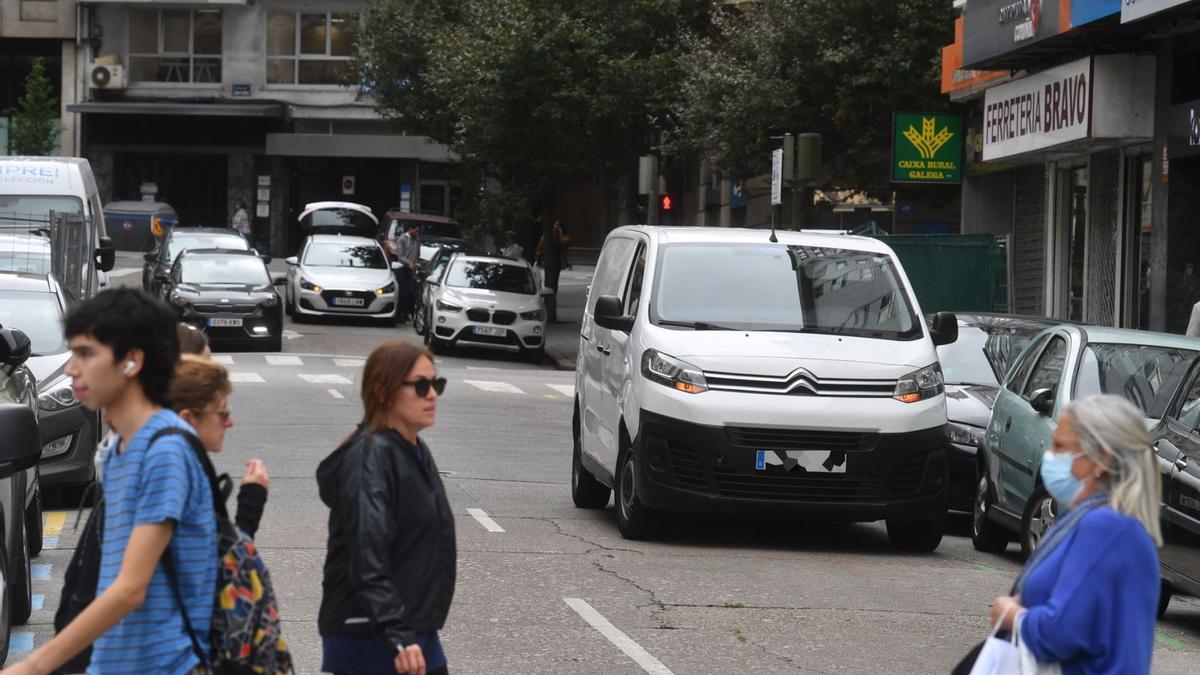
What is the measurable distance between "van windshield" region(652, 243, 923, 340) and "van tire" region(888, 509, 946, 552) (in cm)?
116

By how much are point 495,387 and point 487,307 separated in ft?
20.2

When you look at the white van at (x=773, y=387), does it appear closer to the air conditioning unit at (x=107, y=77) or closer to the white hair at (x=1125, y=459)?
the white hair at (x=1125, y=459)

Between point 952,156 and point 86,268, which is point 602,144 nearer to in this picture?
point 952,156

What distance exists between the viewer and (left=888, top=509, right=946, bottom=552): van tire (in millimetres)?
12219

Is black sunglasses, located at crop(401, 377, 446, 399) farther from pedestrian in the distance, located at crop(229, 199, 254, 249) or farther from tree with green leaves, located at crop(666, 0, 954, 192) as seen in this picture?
pedestrian in the distance, located at crop(229, 199, 254, 249)

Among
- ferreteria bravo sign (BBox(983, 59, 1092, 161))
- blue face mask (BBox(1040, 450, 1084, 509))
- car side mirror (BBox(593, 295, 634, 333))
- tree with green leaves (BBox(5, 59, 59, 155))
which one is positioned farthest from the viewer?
tree with green leaves (BBox(5, 59, 59, 155))

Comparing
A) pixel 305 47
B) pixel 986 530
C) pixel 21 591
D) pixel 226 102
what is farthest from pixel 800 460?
pixel 305 47

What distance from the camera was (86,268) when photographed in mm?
22922

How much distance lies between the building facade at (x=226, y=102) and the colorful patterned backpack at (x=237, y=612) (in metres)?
55.8

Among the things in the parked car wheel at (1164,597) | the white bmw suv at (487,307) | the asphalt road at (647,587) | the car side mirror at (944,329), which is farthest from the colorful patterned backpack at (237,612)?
the white bmw suv at (487,307)

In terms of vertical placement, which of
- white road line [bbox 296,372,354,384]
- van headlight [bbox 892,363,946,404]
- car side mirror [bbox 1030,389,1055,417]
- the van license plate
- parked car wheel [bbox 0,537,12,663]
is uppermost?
van headlight [bbox 892,363,946,404]

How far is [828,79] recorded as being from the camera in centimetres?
3052

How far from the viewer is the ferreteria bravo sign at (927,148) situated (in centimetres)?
2811

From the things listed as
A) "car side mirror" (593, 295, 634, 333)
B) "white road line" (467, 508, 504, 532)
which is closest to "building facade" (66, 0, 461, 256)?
"white road line" (467, 508, 504, 532)
